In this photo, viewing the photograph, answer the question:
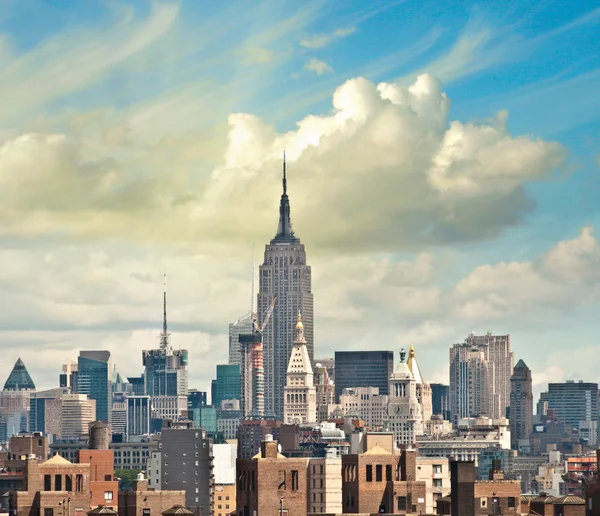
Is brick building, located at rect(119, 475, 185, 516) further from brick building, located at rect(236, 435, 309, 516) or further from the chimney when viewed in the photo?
the chimney

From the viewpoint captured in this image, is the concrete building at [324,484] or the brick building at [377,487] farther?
the concrete building at [324,484]

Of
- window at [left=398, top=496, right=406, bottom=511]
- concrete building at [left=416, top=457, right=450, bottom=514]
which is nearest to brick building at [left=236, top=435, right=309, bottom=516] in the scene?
window at [left=398, top=496, right=406, bottom=511]

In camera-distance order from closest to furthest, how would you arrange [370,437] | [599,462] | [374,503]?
1. [599,462]
2. [374,503]
3. [370,437]

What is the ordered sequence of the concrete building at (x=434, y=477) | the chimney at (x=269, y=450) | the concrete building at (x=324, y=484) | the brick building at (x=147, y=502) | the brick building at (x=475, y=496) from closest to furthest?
the brick building at (x=475, y=496) < the chimney at (x=269, y=450) < the brick building at (x=147, y=502) < the concrete building at (x=324, y=484) < the concrete building at (x=434, y=477)

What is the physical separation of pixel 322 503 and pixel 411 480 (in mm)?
7908

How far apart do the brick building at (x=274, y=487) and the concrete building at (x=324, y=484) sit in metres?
14.2

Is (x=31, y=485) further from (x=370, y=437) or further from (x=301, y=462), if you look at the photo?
(x=370, y=437)

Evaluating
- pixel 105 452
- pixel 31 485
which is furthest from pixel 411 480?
pixel 105 452

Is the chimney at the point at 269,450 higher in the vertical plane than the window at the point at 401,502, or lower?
higher

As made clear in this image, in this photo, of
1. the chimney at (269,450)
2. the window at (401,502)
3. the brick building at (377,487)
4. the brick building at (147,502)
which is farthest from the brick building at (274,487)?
the window at (401,502)

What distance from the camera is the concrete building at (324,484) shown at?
147 meters

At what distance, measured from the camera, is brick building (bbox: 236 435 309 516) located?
428ft

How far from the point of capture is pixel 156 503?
13500cm

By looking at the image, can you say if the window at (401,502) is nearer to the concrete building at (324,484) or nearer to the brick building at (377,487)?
the brick building at (377,487)
